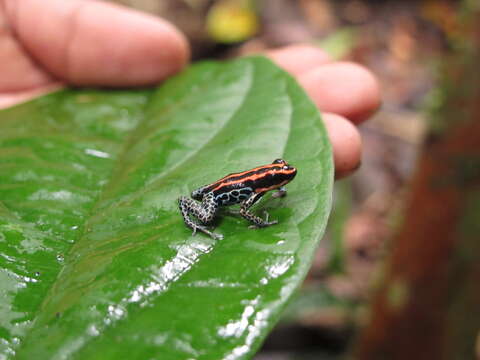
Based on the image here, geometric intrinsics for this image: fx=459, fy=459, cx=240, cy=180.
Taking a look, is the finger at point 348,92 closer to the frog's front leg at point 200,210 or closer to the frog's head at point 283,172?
the frog's head at point 283,172

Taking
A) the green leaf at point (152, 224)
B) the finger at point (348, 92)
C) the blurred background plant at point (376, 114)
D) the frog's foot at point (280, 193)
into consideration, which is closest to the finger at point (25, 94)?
the green leaf at point (152, 224)

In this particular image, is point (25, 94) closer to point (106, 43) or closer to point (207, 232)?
point (106, 43)

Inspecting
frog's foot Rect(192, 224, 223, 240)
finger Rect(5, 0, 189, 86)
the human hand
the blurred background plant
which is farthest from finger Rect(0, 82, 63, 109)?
the blurred background plant

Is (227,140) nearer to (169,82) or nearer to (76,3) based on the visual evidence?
(169,82)

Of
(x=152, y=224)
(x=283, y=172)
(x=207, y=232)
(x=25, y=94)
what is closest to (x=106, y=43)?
(x=25, y=94)

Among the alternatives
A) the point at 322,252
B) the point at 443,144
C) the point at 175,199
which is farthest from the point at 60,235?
the point at 322,252

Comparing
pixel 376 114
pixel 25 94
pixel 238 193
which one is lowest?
pixel 376 114
